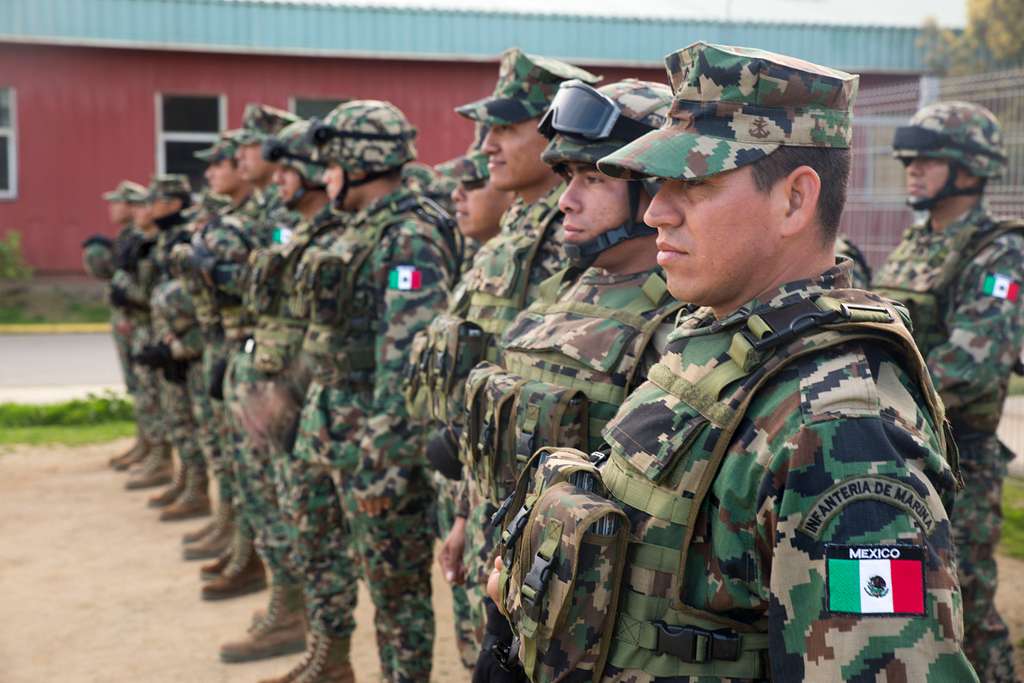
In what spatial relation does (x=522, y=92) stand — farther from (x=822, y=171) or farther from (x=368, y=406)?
(x=822, y=171)

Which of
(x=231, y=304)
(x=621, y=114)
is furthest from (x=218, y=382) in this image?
(x=621, y=114)

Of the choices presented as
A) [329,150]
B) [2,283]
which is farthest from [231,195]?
→ [2,283]

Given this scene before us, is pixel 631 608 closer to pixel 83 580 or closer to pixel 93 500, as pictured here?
pixel 83 580

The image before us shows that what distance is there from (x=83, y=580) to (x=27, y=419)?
16.2 ft

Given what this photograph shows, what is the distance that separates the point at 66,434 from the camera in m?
10.6

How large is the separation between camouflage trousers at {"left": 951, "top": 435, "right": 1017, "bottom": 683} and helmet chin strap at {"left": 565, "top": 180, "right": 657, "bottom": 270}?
219cm

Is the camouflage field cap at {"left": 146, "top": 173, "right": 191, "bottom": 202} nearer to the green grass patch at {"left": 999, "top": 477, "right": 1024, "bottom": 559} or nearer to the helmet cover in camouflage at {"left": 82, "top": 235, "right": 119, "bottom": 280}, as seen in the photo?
the helmet cover in camouflage at {"left": 82, "top": 235, "right": 119, "bottom": 280}

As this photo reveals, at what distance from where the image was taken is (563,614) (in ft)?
5.97

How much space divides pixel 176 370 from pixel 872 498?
261 inches

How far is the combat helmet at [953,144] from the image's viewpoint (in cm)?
471

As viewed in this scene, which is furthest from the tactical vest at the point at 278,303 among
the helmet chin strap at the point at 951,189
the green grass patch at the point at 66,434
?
the green grass patch at the point at 66,434

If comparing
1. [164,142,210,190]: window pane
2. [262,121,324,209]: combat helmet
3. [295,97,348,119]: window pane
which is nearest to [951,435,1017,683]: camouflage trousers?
[262,121,324,209]: combat helmet

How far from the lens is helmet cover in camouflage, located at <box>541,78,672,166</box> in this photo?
2.83 m

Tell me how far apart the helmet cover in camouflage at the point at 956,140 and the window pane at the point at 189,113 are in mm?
15498
